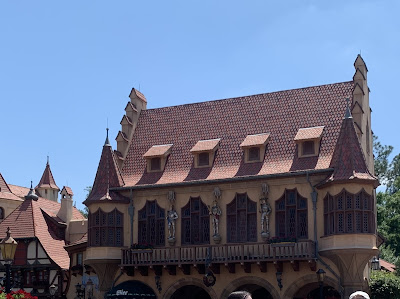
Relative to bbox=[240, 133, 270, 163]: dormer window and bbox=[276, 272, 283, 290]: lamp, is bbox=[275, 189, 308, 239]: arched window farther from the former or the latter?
bbox=[240, 133, 270, 163]: dormer window

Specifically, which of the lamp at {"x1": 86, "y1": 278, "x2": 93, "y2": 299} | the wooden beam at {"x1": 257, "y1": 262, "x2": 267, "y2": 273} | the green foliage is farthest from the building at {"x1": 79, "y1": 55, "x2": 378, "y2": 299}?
the green foliage

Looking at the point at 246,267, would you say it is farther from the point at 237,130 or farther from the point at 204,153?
the point at 237,130

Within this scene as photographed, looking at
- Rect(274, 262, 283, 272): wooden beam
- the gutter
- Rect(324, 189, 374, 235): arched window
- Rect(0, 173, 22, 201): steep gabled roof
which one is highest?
Rect(0, 173, 22, 201): steep gabled roof

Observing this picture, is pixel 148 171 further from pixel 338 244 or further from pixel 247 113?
pixel 338 244

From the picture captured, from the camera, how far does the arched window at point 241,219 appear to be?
38438 millimetres

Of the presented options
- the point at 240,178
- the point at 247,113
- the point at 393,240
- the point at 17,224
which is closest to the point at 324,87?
the point at 247,113

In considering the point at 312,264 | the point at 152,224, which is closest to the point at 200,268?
the point at 152,224

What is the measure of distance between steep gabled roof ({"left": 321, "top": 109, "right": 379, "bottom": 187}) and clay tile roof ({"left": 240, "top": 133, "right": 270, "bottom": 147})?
167 inches

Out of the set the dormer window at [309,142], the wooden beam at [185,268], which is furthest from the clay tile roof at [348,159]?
the wooden beam at [185,268]

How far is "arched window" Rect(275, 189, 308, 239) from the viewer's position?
37062mm

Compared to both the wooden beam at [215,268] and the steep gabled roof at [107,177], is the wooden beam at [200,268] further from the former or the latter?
the steep gabled roof at [107,177]

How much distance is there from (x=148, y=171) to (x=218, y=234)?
6.09 metres

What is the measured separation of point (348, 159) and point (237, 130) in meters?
7.85

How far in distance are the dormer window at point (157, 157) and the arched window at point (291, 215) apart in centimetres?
758
